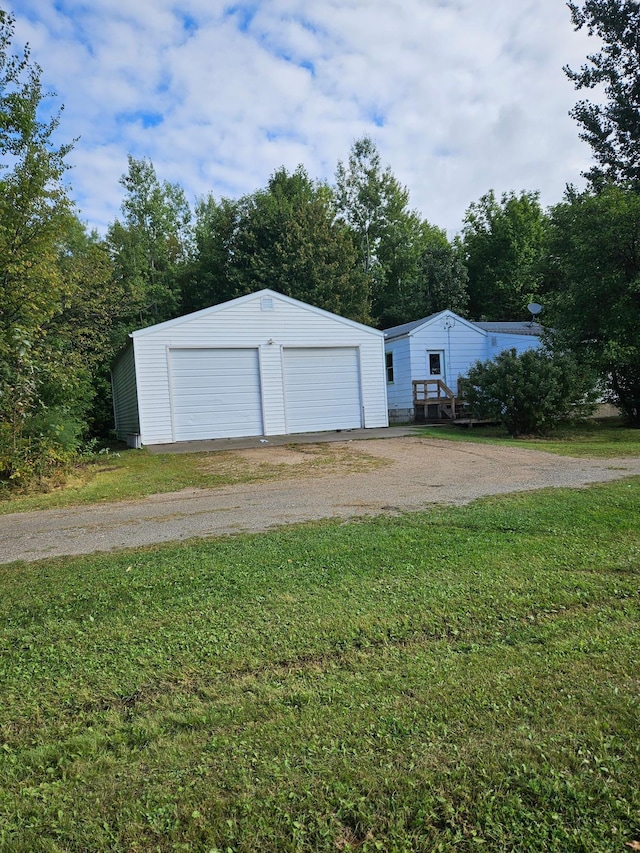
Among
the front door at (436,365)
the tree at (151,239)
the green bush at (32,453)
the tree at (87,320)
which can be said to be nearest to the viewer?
the green bush at (32,453)

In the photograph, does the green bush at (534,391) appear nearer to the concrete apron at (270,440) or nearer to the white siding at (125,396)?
the concrete apron at (270,440)

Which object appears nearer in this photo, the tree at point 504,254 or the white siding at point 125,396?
the white siding at point 125,396

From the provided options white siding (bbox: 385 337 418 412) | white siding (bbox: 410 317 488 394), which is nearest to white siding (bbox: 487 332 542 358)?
white siding (bbox: 410 317 488 394)

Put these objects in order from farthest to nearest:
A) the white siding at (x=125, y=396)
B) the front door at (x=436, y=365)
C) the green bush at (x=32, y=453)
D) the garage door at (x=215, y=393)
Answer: the front door at (x=436, y=365) → the white siding at (x=125, y=396) → the garage door at (x=215, y=393) → the green bush at (x=32, y=453)

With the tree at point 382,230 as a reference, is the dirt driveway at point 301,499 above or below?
below

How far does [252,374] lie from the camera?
49.0 ft

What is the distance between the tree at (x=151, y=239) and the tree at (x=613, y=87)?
814 inches

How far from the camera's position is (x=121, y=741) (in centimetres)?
203

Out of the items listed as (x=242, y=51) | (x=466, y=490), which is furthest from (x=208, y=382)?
(x=466, y=490)

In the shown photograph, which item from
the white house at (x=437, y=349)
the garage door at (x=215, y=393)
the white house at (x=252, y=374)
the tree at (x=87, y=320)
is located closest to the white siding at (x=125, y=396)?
the white house at (x=252, y=374)

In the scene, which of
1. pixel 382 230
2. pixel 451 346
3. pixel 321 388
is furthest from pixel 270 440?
pixel 382 230

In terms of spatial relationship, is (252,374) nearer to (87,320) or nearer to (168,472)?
(168,472)

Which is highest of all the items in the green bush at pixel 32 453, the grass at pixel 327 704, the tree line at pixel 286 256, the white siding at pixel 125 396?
the tree line at pixel 286 256

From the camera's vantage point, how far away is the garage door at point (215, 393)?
47.0ft
